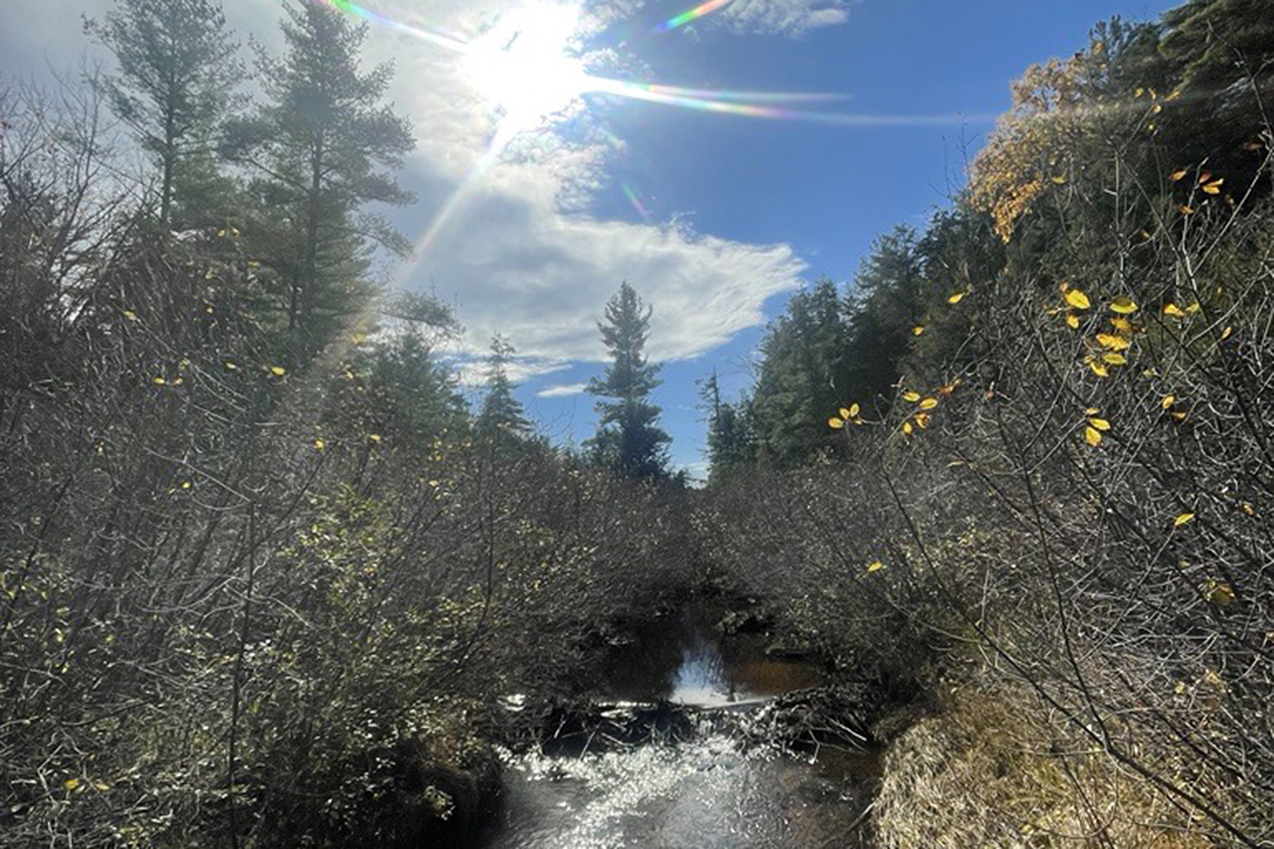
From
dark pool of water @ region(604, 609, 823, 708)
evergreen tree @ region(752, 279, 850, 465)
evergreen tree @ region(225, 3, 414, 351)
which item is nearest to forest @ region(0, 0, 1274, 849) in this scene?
dark pool of water @ region(604, 609, 823, 708)

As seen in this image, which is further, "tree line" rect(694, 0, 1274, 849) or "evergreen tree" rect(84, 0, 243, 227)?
"evergreen tree" rect(84, 0, 243, 227)

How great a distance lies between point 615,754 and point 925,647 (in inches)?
148

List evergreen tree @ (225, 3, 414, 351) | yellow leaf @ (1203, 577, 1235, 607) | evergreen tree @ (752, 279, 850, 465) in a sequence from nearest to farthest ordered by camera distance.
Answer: yellow leaf @ (1203, 577, 1235, 607), evergreen tree @ (225, 3, 414, 351), evergreen tree @ (752, 279, 850, 465)

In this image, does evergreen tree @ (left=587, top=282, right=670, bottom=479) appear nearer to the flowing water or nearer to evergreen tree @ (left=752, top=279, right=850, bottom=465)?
evergreen tree @ (left=752, top=279, right=850, bottom=465)

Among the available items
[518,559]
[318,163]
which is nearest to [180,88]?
[318,163]

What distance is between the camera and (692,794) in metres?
6.61

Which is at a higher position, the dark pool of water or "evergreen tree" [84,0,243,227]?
"evergreen tree" [84,0,243,227]

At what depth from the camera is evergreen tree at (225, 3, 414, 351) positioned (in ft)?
49.7

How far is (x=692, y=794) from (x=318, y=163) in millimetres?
15792

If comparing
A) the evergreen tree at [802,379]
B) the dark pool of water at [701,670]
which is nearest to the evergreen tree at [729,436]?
the evergreen tree at [802,379]

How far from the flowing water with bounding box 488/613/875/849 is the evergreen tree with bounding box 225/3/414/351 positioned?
37.2 feet

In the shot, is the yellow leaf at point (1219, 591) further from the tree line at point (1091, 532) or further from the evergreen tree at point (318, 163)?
the evergreen tree at point (318, 163)

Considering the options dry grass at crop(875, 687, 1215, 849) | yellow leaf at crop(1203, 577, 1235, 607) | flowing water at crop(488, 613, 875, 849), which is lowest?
flowing water at crop(488, 613, 875, 849)

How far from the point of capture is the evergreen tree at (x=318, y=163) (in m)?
15.1
